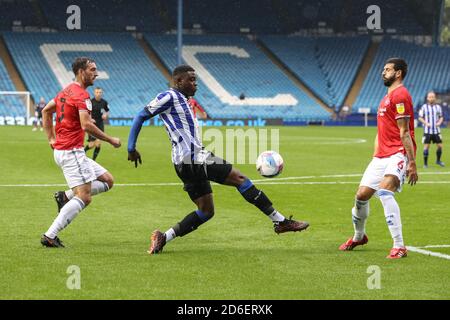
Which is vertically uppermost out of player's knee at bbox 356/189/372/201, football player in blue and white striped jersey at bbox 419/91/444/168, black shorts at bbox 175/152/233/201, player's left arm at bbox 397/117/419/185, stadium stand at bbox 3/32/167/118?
player's left arm at bbox 397/117/419/185

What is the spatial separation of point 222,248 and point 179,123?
1.60 metres

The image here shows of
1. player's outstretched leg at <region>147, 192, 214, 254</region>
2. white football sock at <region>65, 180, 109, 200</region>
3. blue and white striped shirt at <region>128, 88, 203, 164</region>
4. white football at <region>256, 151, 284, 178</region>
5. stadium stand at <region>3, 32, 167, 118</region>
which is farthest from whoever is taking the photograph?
stadium stand at <region>3, 32, 167, 118</region>

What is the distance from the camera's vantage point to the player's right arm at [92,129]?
9.93m

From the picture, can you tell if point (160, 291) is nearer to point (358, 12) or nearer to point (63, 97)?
point (63, 97)

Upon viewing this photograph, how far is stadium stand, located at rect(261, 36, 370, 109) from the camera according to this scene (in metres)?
68.1

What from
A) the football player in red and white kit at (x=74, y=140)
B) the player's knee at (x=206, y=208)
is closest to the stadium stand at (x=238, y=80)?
the football player in red and white kit at (x=74, y=140)

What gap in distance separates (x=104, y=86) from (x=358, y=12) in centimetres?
2391

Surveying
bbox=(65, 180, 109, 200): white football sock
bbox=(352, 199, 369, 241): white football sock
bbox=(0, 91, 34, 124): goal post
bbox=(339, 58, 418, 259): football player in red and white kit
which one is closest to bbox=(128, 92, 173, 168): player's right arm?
bbox=(65, 180, 109, 200): white football sock

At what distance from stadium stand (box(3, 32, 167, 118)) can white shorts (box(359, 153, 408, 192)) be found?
5127 cm

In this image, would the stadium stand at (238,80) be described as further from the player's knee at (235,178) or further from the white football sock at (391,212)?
the white football sock at (391,212)

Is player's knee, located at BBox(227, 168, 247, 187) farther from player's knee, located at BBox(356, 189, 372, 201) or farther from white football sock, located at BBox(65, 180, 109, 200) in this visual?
white football sock, located at BBox(65, 180, 109, 200)

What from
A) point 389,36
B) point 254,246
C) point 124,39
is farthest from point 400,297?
point 389,36

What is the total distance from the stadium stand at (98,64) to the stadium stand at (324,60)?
11733 mm

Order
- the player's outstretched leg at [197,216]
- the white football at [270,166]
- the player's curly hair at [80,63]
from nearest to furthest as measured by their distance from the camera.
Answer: the player's outstretched leg at [197,216]
the player's curly hair at [80,63]
the white football at [270,166]
